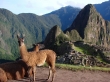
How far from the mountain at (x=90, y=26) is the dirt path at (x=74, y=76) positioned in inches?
4607

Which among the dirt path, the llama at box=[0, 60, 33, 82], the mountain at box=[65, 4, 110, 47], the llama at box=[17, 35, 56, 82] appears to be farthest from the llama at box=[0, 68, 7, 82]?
the mountain at box=[65, 4, 110, 47]

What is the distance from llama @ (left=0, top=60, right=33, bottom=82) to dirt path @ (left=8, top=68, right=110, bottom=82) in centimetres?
51

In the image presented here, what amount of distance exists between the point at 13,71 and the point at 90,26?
13500 cm

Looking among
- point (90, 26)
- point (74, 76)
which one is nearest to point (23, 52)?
point (74, 76)

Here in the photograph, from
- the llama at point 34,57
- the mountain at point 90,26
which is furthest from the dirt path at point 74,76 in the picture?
the mountain at point 90,26

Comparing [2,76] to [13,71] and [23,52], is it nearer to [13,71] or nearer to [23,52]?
[13,71]

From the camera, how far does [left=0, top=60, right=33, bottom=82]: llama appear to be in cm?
1202

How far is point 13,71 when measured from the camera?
40.8 feet

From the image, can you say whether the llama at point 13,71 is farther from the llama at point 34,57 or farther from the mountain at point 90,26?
the mountain at point 90,26

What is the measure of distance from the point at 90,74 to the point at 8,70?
5686 millimetres

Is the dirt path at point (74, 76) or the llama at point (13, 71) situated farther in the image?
the dirt path at point (74, 76)

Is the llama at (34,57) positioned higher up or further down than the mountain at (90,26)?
further down

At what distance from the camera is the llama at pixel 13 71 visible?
12.0m

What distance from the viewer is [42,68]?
52.0 feet
